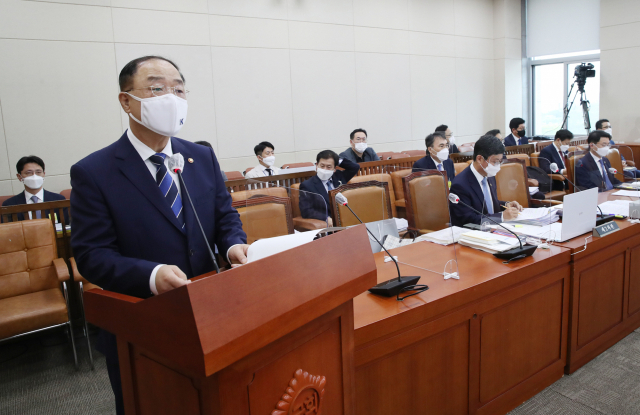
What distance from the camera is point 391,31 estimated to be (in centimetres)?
827

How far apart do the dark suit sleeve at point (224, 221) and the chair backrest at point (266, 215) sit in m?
0.45

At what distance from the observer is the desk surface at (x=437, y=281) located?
161 centimetres

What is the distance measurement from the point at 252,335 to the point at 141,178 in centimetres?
72

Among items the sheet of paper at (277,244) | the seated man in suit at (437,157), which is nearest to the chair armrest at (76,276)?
the sheet of paper at (277,244)

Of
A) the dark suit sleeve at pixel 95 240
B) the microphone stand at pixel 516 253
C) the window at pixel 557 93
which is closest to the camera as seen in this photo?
the dark suit sleeve at pixel 95 240

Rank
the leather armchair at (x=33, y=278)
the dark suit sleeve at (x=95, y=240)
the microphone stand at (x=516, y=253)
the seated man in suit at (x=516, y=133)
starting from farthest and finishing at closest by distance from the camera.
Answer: the seated man in suit at (x=516, y=133) → the leather armchair at (x=33, y=278) → the microphone stand at (x=516, y=253) → the dark suit sleeve at (x=95, y=240)

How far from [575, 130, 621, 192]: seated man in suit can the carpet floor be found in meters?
1.22

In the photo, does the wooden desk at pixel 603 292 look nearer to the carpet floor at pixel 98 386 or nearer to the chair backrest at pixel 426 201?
the carpet floor at pixel 98 386

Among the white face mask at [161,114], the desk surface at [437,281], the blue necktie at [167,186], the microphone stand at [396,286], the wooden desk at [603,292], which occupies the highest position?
the white face mask at [161,114]

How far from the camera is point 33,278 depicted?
3031mm

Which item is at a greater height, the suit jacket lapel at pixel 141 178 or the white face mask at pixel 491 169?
the suit jacket lapel at pixel 141 178

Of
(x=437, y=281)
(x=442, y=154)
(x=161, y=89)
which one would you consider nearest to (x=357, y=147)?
(x=442, y=154)

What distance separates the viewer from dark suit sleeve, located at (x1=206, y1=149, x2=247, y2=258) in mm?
1452

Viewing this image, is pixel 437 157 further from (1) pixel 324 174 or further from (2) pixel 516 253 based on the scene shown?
(2) pixel 516 253
